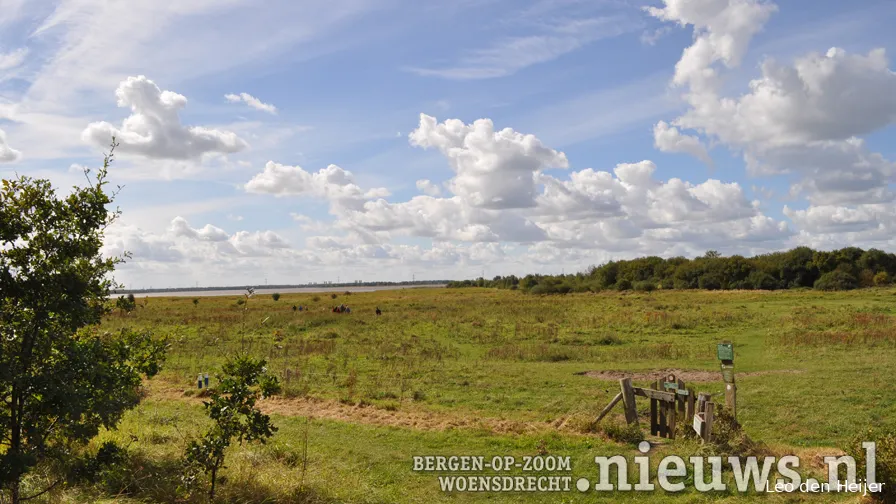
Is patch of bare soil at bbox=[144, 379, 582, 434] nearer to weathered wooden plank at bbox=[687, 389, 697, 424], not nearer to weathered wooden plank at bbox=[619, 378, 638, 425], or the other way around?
weathered wooden plank at bbox=[619, 378, 638, 425]

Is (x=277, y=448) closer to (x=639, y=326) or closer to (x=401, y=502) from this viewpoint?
(x=401, y=502)

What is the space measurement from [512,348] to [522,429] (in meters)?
15.0

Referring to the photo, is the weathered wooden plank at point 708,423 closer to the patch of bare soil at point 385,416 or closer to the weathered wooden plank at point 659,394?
the weathered wooden plank at point 659,394

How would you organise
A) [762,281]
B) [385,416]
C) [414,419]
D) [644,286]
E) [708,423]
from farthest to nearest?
[644,286], [762,281], [385,416], [414,419], [708,423]

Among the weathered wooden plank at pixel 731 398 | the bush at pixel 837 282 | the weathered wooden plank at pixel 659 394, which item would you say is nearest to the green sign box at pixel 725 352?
the weathered wooden plank at pixel 731 398

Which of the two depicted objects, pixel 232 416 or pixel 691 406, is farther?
pixel 691 406

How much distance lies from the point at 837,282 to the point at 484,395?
→ 249 feet

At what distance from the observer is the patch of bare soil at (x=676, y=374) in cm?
1995

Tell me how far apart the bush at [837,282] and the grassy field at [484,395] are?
43081mm

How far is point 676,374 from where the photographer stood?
2086cm

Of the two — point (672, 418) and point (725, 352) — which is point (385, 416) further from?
point (725, 352)

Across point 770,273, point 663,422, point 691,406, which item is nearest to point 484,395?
point 663,422

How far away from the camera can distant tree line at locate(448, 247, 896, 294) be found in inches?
3196

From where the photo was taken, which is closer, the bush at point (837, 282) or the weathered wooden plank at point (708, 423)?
the weathered wooden plank at point (708, 423)
